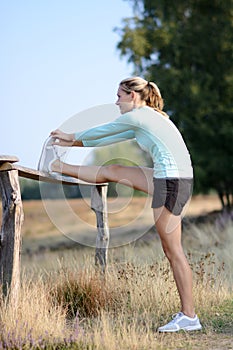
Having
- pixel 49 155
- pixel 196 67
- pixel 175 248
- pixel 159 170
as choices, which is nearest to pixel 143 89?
pixel 159 170

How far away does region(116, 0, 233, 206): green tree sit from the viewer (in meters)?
A: 15.8

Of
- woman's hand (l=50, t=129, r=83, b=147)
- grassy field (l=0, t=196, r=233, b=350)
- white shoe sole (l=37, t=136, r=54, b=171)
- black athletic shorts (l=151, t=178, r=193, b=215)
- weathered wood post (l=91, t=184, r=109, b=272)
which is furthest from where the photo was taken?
weathered wood post (l=91, t=184, r=109, b=272)

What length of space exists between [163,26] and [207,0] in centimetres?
140

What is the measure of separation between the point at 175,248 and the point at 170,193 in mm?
395

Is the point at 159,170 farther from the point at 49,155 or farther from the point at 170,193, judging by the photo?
the point at 49,155

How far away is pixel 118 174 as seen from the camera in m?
4.43

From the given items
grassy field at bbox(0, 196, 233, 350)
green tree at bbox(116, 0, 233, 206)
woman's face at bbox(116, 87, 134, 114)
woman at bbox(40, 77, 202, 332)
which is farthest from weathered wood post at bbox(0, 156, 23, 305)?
green tree at bbox(116, 0, 233, 206)

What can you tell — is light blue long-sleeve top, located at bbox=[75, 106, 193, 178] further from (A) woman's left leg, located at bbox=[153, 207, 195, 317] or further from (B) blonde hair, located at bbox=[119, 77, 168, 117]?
(A) woman's left leg, located at bbox=[153, 207, 195, 317]

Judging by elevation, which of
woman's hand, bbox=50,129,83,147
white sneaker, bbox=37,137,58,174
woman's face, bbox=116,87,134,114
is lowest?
white sneaker, bbox=37,137,58,174

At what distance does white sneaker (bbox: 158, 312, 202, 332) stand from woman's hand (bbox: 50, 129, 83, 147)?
4.79 feet

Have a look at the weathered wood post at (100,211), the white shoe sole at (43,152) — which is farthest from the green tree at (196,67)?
the white shoe sole at (43,152)

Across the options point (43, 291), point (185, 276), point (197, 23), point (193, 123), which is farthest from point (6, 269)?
point (197, 23)

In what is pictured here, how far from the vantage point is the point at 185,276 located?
171 inches

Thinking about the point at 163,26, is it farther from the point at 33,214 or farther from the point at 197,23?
the point at 33,214
